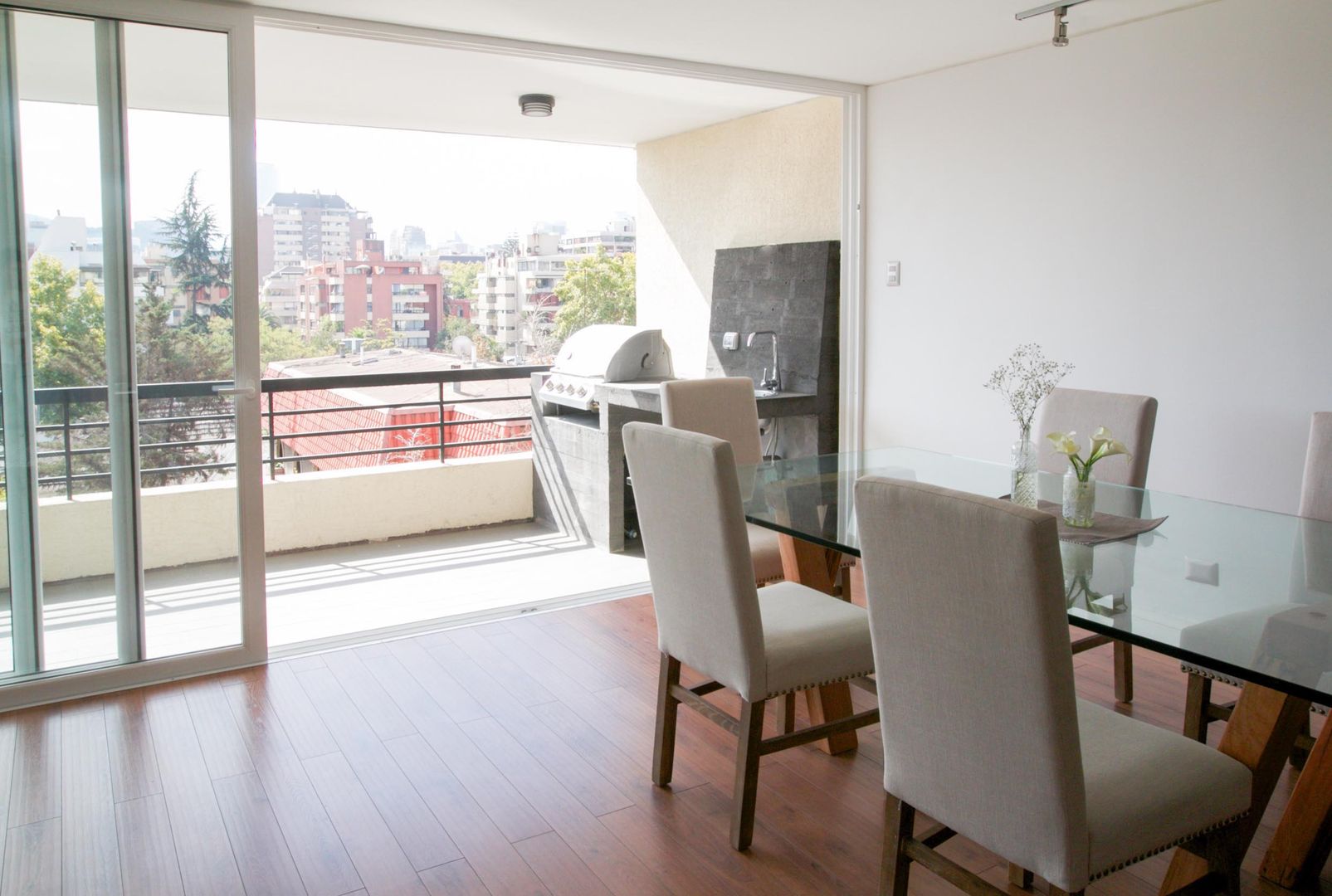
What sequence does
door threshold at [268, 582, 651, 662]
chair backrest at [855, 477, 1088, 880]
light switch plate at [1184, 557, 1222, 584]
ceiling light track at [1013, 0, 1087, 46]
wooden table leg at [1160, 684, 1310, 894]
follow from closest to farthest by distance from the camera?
chair backrest at [855, 477, 1088, 880] < wooden table leg at [1160, 684, 1310, 894] < light switch plate at [1184, 557, 1222, 584] < ceiling light track at [1013, 0, 1087, 46] < door threshold at [268, 582, 651, 662]

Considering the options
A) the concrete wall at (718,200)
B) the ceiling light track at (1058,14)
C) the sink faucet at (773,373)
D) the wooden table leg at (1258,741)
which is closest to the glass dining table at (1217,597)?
the wooden table leg at (1258,741)

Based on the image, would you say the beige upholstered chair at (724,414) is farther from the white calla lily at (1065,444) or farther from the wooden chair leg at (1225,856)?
Answer: the wooden chair leg at (1225,856)

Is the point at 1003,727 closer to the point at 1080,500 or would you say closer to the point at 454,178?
the point at 1080,500

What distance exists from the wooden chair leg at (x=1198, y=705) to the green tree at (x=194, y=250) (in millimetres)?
2944

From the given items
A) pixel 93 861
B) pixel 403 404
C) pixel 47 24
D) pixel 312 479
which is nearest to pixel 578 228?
pixel 403 404

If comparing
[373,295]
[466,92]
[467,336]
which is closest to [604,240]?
[467,336]

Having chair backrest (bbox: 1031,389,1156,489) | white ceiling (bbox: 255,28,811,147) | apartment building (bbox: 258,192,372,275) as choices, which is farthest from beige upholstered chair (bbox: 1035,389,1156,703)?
apartment building (bbox: 258,192,372,275)

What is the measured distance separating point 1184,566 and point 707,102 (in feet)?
11.4

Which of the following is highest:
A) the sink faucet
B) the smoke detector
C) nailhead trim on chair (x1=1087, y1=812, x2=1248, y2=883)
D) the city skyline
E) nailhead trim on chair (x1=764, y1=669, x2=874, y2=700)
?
the city skyline

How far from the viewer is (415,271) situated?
775cm

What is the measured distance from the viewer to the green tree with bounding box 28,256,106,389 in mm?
3027

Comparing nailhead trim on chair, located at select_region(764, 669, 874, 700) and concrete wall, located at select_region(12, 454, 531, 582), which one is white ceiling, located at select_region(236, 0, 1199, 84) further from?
concrete wall, located at select_region(12, 454, 531, 582)

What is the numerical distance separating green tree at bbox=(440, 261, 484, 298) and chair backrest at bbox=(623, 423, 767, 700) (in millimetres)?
5772

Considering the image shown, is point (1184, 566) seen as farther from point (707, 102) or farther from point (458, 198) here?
point (458, 198)
